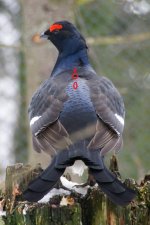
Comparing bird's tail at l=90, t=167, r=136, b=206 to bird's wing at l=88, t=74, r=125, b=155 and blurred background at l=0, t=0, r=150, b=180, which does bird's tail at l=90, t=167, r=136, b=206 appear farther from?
blurred background at l=0, t=0, r=150, b=180

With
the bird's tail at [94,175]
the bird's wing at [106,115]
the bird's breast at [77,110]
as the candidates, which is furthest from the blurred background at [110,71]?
the bird's tail at [94,175]

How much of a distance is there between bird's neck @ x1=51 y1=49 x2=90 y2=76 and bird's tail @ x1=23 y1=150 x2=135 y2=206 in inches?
60.4

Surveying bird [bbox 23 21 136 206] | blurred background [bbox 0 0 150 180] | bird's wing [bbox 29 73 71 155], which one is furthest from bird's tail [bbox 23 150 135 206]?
blurred background [bbox 0 0 150 180]

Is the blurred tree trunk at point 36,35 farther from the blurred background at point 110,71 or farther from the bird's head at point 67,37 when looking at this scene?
the bird's head at point 67,37

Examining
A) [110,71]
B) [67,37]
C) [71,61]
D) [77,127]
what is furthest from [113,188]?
[110,71]

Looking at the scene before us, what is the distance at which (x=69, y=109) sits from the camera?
189 inches

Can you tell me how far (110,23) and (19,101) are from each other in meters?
1.36

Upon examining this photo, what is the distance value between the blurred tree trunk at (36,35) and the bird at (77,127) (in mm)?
1752

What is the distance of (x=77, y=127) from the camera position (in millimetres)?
4648

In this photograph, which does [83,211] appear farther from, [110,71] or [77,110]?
[110,71]

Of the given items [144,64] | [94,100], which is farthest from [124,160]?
[94,100]

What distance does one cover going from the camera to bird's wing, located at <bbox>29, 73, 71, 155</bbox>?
458 cm

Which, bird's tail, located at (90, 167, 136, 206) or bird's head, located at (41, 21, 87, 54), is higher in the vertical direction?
bird's head, located at (41, 21, 87, 54)

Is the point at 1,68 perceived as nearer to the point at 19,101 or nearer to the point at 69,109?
the point at 19,101
